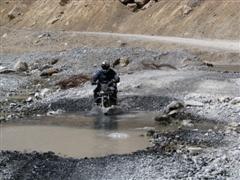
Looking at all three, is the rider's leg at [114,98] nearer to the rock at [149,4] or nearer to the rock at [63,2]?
the rock at [149,4]

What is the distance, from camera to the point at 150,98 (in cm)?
2444

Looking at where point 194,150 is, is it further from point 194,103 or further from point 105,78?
point 105,78

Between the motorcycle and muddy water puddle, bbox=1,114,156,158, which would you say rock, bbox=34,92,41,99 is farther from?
the motorcycle

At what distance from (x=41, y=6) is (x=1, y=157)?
48555 millimetres

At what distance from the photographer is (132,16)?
5244cm

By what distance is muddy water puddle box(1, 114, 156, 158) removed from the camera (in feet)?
57.8

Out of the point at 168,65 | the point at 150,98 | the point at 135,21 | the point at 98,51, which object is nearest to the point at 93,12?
the point at 135,21

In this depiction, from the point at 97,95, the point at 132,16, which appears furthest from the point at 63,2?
the point at 97,95

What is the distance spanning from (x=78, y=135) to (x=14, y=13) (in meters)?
47.8

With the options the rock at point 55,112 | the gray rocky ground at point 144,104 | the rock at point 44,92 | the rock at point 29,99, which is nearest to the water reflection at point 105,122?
the gray rocky ground at point 144,104

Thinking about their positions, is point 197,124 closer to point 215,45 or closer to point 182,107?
point 182,107

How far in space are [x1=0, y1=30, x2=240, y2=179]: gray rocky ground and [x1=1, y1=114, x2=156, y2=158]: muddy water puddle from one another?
0.89m

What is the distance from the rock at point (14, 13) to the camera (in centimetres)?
6550

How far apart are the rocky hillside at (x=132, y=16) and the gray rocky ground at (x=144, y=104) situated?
727 cm
